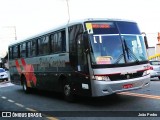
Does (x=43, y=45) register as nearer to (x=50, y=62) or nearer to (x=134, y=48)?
(x=50, y=62)

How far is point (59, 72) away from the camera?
13.3m

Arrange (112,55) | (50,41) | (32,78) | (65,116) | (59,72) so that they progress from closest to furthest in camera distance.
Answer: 1. (65,116)
2. (112,55)
3. (59,72)
4. (50,41)
5. (32,78)

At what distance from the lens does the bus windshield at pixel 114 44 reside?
418 inches

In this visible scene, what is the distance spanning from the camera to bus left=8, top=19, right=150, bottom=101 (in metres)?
10.5

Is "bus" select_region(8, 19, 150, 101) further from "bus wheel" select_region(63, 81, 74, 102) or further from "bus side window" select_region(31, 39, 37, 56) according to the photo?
"bus side window" select_region(31, 39, 37, 56)

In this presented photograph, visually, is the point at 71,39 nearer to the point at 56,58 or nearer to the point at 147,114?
the point at 56,58

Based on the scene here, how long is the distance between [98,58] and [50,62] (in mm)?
4048

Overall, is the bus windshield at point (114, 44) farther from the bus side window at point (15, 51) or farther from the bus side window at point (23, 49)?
the bus side window at point (15, 51)

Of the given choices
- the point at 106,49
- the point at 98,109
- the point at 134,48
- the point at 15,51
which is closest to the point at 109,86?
the point at 98,109

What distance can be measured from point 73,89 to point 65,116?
7.65 ft

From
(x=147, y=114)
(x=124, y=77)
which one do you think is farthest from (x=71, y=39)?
(x=147, y=114)

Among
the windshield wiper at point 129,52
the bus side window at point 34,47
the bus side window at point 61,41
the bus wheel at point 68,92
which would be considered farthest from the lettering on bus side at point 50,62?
the windshield wiper at point 129,52

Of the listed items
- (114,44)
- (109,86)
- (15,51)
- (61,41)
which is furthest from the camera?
(15,51)

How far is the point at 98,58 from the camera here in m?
10.5
